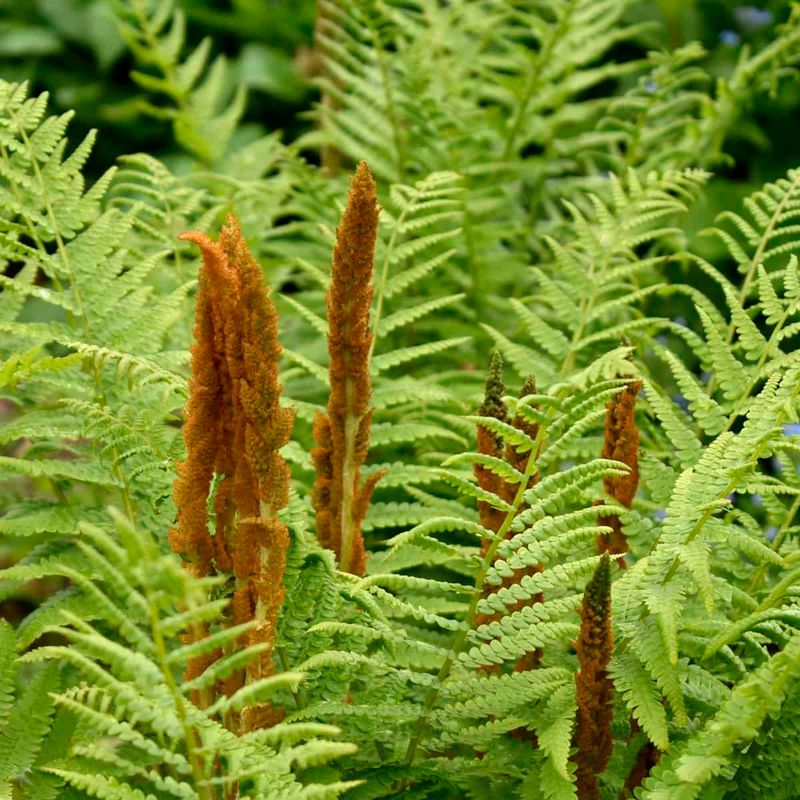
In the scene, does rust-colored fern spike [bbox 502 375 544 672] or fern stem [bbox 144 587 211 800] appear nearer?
fern stem [bbox 144 587 211 800]

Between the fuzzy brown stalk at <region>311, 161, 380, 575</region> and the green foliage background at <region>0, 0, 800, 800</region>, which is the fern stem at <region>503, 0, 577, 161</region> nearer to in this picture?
the green foliage background at <region>0, 0, 800, 800</region>

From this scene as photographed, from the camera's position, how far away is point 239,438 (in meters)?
0.95

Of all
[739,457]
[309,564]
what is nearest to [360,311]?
[309,564]

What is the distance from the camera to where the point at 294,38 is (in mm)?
4137

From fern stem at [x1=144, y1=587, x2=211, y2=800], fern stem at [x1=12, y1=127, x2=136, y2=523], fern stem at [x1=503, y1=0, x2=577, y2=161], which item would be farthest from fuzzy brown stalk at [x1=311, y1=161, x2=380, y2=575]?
fern stem at [x1=503, y1=0, x2=577, y2=161]

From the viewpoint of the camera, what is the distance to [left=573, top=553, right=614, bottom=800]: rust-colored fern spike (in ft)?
2.89

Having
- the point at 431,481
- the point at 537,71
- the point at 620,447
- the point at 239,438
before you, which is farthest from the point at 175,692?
the point at 537,71

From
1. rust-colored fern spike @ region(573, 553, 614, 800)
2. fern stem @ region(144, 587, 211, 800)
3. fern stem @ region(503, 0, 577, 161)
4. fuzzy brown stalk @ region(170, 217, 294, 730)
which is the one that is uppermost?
fern stem @ region(503, 0, 577, 161)

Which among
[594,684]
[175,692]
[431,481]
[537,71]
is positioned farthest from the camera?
[537,71]

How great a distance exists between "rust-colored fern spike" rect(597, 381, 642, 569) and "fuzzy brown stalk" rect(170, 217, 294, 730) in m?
0.33

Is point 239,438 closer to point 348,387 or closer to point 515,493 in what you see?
point 348,387

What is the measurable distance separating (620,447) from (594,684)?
0.83 ft

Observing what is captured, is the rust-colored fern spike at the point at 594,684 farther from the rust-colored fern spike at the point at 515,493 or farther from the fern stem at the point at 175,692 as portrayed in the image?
the fern stem at the point at 175,692

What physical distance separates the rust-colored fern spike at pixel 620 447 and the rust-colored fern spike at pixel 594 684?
19 cm
